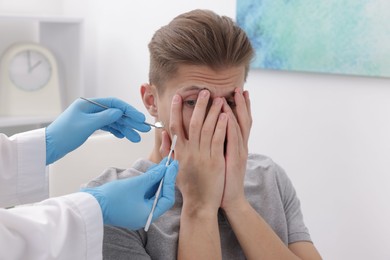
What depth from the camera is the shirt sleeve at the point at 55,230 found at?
1.06m

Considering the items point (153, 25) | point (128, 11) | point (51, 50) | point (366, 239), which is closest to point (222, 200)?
point (366, 239)

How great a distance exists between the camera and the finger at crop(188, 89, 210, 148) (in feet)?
4.52

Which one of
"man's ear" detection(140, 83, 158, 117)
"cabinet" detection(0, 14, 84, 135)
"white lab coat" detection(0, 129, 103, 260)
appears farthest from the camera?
"cabinet" detection(0, 14, 84, 135)

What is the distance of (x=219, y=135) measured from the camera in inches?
54.6

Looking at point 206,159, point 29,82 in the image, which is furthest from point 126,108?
point 29,82

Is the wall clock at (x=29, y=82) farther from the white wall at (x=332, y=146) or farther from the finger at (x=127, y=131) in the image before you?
the finger at (x=127, y=131)

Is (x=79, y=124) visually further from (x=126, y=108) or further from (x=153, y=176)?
(x=153, y=176)

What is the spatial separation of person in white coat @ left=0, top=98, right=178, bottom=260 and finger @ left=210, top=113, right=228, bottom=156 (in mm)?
133

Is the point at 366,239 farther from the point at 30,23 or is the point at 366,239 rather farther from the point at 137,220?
the point at 30,23

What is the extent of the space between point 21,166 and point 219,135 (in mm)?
558

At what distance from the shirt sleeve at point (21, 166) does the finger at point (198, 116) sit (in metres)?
0.44

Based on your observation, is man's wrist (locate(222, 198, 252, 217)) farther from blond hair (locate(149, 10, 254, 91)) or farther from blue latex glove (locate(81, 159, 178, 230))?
blond hair (locate(149, 10, 254, 91))

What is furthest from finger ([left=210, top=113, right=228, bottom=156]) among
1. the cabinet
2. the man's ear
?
the cabinet

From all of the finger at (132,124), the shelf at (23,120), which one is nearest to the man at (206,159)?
the finger at (132,124)
